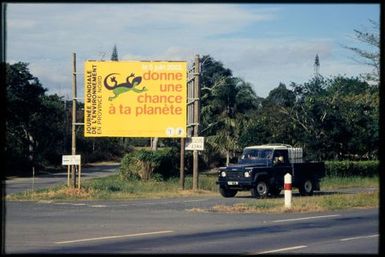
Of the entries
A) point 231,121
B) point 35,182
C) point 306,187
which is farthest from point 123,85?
point 231,121

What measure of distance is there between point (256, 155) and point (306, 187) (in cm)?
255

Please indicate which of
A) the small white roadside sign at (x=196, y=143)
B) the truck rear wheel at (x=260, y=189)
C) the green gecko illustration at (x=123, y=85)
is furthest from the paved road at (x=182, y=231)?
the green gecko illustration at (x=123, y=85)

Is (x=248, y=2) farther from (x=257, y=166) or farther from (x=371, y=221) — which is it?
(x=257, y=166)

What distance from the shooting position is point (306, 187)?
93.2 ft

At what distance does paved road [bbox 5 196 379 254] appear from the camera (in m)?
11.5

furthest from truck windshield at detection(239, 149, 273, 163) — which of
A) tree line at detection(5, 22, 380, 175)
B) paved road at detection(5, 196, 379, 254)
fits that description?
tree line at detection(5, 22, 380, 175)

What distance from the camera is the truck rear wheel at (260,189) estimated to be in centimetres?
2703

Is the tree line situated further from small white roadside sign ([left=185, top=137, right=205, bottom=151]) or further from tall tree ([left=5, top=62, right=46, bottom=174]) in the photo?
small white roadside sign ([left=185, top=137, right=205, bottom=151])

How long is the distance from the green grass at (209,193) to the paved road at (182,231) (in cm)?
119

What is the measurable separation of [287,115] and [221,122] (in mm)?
7318

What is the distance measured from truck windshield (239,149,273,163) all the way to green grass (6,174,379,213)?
264 cm

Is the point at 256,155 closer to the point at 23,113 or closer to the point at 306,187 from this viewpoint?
the point at 306,187

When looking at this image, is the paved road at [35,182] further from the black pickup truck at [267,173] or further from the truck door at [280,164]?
the truck door at [280,164]

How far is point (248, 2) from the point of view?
4746 mm
